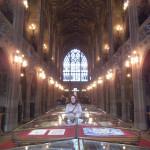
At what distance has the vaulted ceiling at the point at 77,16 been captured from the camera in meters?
31.5

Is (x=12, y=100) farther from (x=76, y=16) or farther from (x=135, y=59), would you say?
(x=76, y=16)

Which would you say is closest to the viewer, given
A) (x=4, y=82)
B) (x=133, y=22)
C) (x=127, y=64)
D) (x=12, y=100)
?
(x=12, y=100)

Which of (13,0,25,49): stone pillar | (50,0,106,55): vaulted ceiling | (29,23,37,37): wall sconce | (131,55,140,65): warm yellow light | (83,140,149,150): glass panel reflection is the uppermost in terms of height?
(50,0,106,55): vaulted ceiling

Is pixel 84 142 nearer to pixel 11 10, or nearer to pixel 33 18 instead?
pixel 11 10

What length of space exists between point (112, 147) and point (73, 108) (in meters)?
3.87

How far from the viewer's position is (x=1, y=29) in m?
10.7

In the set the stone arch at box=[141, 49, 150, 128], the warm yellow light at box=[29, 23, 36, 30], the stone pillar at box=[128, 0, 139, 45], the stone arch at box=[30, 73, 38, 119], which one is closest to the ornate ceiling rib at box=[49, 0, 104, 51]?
the warm yellow light at box=[29, 23, 36, 30]

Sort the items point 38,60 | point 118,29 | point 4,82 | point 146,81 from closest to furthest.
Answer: point 4,82 → point 146,81 → point 38,60 → point 118,29

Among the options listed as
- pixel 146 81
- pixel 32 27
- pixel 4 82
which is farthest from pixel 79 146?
pixel 32 27

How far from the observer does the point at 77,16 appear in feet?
122

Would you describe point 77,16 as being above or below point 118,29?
above

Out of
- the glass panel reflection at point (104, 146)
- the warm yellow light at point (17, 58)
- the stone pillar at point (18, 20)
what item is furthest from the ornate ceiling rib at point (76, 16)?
the glass panel reflection at point (104, 146)

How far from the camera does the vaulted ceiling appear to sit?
31.5 m

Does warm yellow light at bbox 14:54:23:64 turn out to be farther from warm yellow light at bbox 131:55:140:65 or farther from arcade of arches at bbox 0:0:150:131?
warm yellow light at bbox 131:55:140:65
